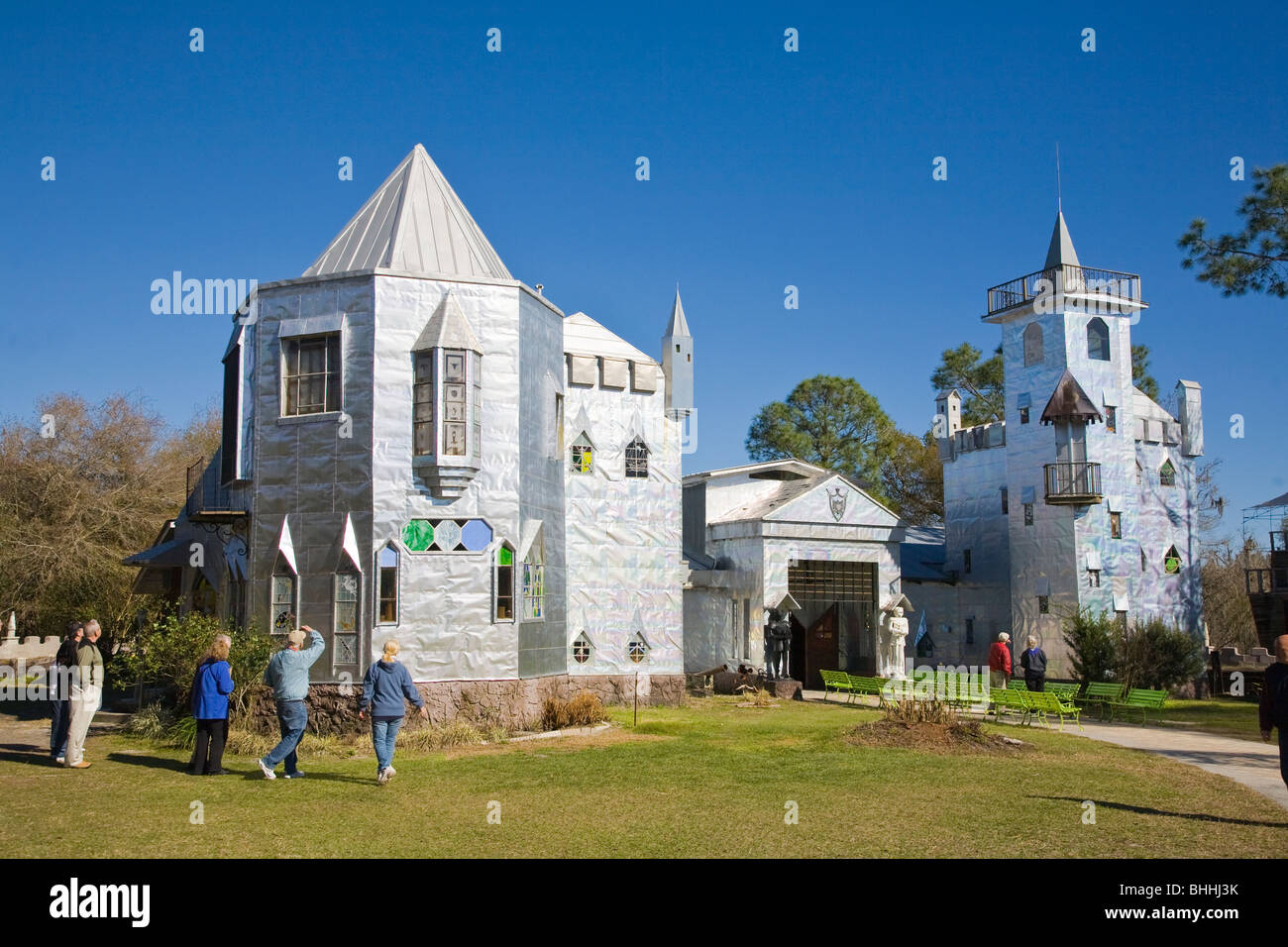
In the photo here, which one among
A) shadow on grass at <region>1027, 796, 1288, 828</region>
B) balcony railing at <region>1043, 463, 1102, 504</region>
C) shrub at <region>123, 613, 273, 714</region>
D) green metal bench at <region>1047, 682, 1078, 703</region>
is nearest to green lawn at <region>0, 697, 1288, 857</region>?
shadow on grass at <region>1027, 796, 1288, 828</region>

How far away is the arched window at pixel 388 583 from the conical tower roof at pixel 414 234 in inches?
206

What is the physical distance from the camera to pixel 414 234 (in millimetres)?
21234

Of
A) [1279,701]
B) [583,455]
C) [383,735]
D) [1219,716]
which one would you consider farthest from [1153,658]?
[383,735]

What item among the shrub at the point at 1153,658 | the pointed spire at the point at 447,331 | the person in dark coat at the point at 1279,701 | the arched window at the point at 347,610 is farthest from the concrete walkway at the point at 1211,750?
the pointed spire at the point at 447,331

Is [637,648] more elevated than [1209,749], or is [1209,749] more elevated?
[637,648]

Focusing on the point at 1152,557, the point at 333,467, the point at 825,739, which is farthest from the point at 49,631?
the point at 1152,557

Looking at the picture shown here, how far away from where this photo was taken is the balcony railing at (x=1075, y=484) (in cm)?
3131

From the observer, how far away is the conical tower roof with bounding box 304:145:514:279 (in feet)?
68.0

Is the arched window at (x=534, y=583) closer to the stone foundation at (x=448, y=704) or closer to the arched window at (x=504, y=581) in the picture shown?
the arched window at (x=504, y=581)

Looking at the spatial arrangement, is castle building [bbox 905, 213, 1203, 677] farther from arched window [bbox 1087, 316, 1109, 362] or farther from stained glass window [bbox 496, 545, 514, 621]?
stained glass window [bbox 496, 545, 514, 621]

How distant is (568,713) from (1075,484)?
18.8 metres

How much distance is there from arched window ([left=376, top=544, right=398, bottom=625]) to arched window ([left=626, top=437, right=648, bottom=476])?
27.3ft

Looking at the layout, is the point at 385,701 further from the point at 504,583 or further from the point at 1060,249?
the point at 1060,249
